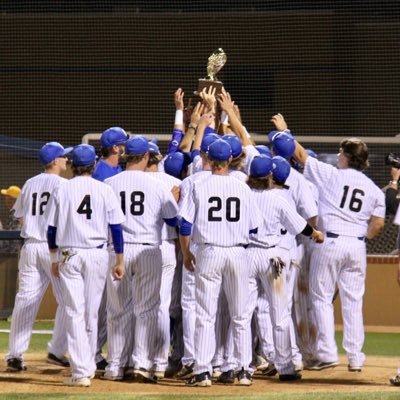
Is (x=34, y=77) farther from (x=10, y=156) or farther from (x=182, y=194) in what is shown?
(x=182, y=194)

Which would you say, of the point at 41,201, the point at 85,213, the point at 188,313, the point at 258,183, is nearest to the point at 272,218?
the point at 258,183

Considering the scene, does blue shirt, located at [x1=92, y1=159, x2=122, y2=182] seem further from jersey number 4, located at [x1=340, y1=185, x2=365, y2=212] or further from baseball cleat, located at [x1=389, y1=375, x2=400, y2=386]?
baseball cleat, located at [x1=389, y1=375, x2=400, y2=386]

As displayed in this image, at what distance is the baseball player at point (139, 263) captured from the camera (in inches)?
312

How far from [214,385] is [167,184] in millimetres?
1640

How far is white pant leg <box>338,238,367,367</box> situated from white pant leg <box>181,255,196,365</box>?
4.01 feet

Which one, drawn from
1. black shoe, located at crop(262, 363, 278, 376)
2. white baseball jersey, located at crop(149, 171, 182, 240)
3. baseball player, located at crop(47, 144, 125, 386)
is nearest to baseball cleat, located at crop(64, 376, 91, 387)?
baseball player, located at crop(47, 144, 125, 386)

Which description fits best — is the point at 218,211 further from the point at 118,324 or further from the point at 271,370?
the point at 271,370

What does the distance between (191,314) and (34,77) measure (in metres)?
13.4

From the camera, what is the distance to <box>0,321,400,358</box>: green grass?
10.8m

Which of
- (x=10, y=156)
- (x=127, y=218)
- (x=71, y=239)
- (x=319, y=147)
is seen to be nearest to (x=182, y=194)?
(x=127, y=218)

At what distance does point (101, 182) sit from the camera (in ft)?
25.4

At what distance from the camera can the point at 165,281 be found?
27.2 feet

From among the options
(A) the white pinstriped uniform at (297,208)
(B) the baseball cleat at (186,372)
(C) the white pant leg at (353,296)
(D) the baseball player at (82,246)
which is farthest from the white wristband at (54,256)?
(C) the white pant leg at (353,296)

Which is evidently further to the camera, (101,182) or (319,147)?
(319,147)
